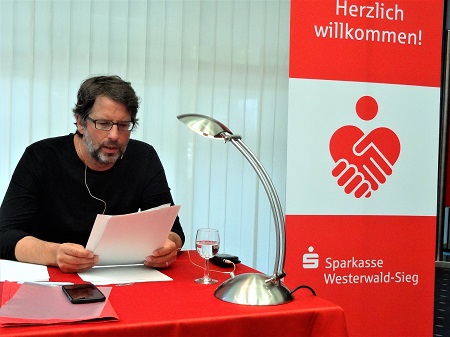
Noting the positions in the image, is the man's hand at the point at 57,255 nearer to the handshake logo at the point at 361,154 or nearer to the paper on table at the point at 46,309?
the paper on table at the point at 46,309

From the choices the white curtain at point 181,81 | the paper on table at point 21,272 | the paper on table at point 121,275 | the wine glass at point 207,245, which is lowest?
the paper on table at point 121,275

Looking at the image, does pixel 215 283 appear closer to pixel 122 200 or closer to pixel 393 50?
pixel 122 200

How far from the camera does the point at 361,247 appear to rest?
9.91ft

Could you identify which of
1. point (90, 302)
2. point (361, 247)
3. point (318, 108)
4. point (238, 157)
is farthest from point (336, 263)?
point (90, 302)

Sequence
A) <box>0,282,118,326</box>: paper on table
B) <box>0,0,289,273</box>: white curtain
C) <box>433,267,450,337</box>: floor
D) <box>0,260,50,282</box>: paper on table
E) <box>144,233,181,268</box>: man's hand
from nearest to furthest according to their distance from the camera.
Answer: <box>0,282,118,326</box>: paper on table < <box>0,260,50,282</box>: paper on table < <box>144,233,181,268</box>: man's hand < <box>0,0,289,273</box>: white curtain < <box>433,267,450,337</box>: floor

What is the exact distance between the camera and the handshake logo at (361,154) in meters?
3.00

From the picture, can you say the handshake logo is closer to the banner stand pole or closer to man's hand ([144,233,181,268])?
man's hand ([144,233,181,268])

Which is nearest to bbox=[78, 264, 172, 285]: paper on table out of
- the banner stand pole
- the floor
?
the floor

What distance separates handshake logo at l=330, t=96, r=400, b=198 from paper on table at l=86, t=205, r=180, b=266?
58.8 inches

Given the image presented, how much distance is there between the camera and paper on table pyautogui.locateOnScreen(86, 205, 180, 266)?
1571mm

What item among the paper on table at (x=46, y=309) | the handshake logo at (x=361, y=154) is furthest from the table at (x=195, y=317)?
the handshake logo at (x=361, y=154)

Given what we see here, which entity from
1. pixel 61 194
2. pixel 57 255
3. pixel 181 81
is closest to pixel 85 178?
pixel 61 194

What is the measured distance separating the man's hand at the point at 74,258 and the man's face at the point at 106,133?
48 centimetres

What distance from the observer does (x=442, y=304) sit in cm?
421
